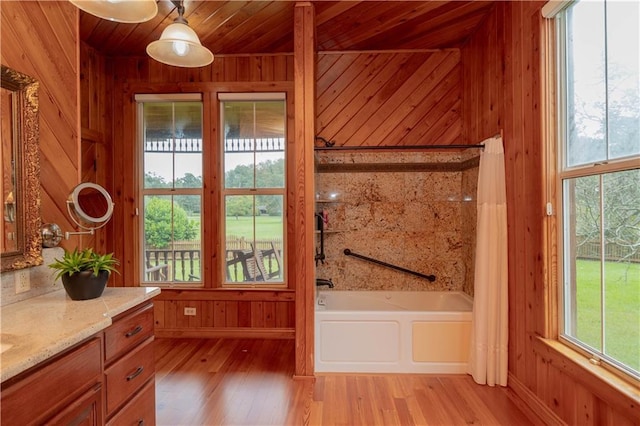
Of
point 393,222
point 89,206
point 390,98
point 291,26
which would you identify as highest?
point 291,26

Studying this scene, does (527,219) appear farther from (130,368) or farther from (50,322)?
(50,322)

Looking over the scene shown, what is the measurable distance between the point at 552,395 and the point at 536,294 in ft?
1.97

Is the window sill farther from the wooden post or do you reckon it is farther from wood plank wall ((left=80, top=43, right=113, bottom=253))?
wood plank wall ((left=80, top=43, right=113, bottom=253))

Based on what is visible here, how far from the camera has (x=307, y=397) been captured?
93.0 inches

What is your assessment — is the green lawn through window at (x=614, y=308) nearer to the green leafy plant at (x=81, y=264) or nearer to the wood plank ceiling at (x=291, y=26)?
the wood plank ceiling at (x=291, y=26)

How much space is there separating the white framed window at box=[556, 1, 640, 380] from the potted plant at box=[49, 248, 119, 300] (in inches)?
99.9

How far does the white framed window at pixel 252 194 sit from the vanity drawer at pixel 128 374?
6.18ft

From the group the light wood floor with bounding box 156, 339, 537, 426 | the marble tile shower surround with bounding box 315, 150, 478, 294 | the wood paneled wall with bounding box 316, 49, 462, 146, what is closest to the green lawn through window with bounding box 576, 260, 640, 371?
the light wood floor with bounding box 156, 339, 537, 426

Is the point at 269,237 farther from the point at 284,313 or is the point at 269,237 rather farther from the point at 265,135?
the point at 265,135

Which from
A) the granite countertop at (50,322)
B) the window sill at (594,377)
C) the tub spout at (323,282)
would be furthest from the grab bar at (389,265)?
the granite countertop at (50,322)

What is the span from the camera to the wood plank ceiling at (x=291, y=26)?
8.89 ft

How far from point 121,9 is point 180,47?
46cm

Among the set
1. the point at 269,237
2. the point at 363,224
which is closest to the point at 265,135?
the point at 269,237

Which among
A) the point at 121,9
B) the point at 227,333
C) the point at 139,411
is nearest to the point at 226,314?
the point at 227,333
